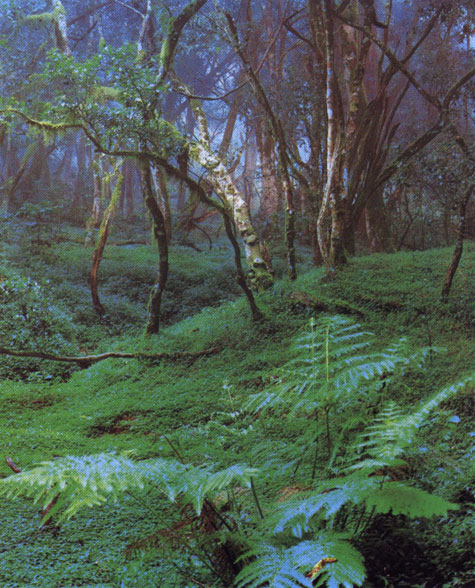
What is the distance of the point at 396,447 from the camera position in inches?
66.7

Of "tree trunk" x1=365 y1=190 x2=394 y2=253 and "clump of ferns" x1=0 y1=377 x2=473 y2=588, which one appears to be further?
"tree trunk" x1=365 y1=190 x2=394 y2=253

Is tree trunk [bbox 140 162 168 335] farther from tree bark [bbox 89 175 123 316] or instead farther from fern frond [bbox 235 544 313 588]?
fern frond [bbox 235 544 313 588]

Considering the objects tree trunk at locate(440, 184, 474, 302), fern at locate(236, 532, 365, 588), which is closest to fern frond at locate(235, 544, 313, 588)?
fern at locate(236, 532, 365, 588)

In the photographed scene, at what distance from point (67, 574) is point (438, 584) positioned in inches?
64.6

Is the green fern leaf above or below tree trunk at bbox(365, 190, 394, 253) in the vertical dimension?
below

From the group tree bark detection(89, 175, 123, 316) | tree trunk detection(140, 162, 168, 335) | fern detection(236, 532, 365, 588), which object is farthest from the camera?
tree bark detection(89, 175, 123, 316)

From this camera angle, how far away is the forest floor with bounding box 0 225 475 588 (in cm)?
220

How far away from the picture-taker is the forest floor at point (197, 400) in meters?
2.20

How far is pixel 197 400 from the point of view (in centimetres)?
547

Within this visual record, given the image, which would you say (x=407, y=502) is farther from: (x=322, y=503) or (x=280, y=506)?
(x=280, y=506)

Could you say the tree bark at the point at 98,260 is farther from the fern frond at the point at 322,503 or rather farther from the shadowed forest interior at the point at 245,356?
the fern frond at the point at 322,503

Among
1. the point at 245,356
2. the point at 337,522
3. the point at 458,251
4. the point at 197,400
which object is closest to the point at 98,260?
the point at 245,356

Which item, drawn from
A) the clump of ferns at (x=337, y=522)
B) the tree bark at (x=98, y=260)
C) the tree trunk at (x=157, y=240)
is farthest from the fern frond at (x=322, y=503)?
the tree bark at (x=98, y=260)

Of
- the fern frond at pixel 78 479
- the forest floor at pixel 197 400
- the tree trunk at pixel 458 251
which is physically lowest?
the forest floor at pixel 197 400
